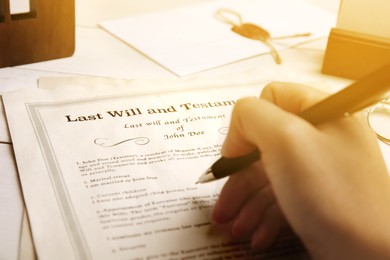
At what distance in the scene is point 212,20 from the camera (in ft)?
2.71

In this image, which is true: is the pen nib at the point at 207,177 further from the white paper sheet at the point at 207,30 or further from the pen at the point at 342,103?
the white paper sheet at the point at 207,30

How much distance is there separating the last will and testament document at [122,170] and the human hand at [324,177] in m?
0.06

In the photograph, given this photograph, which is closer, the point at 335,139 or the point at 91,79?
the point at 335,139

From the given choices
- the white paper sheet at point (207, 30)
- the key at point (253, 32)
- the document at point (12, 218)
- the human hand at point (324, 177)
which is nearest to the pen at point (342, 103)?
the human hand at point (324, 177)

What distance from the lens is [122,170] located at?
1.51 feet

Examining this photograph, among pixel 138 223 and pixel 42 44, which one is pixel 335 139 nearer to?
pixel 138 223

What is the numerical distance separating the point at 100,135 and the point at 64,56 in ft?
0.71

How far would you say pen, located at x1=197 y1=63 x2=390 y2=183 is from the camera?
13.2 inches

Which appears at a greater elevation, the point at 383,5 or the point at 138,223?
the point at 383,5

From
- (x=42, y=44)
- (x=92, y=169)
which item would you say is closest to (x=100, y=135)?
(x=92, y=169)

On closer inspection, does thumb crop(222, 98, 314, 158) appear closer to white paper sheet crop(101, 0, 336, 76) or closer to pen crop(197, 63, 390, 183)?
pen crop(197, 63, 390, 183)

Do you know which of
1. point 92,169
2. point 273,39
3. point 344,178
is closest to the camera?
point 344,178

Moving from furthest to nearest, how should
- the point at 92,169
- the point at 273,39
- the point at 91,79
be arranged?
the point at 273,39 < the point at 91,79 < the point at 92,169

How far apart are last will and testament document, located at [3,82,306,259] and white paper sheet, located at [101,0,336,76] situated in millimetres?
111
